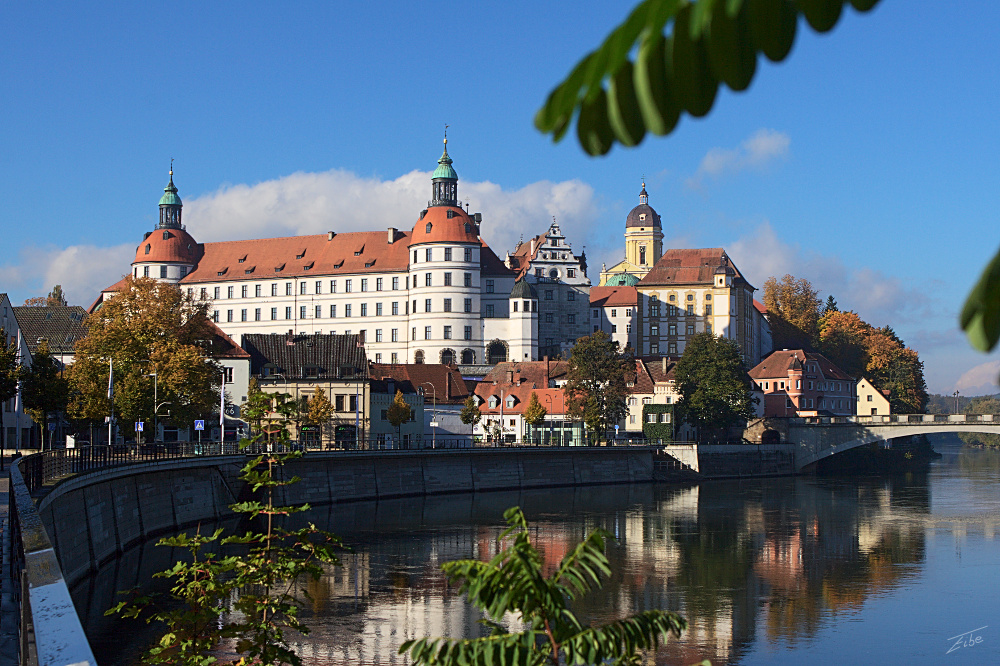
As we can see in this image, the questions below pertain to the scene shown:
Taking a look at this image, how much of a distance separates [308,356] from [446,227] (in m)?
52.0

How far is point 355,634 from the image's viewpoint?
30.6 meters

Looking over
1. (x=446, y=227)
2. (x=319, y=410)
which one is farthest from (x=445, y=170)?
(x=319, y=410)

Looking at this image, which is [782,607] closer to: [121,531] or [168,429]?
[121,531]

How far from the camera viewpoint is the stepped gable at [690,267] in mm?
152000

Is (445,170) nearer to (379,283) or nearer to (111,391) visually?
(379,283)

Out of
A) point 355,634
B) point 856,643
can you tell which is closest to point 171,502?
point 355,634

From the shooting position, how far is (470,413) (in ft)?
332

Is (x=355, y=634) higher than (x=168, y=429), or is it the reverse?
(x=168, y=429)

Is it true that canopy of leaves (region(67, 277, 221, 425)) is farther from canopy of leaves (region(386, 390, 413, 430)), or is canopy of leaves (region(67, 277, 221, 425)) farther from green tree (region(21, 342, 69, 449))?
canopy of leaves (region(386, 390, 413, 430))

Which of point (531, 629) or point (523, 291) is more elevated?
point (523, 291)

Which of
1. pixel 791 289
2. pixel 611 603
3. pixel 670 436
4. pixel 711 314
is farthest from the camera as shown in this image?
pixel 791 289

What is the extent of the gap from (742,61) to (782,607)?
121ft

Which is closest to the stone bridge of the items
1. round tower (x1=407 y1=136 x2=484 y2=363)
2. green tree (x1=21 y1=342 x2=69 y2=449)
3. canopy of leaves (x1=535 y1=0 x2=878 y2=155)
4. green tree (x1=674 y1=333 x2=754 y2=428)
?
green tree (x1=674 y1=333 x2=754 y2=428)

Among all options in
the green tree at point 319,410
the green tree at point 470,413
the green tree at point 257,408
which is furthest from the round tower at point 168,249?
the green tree at point 257,408
